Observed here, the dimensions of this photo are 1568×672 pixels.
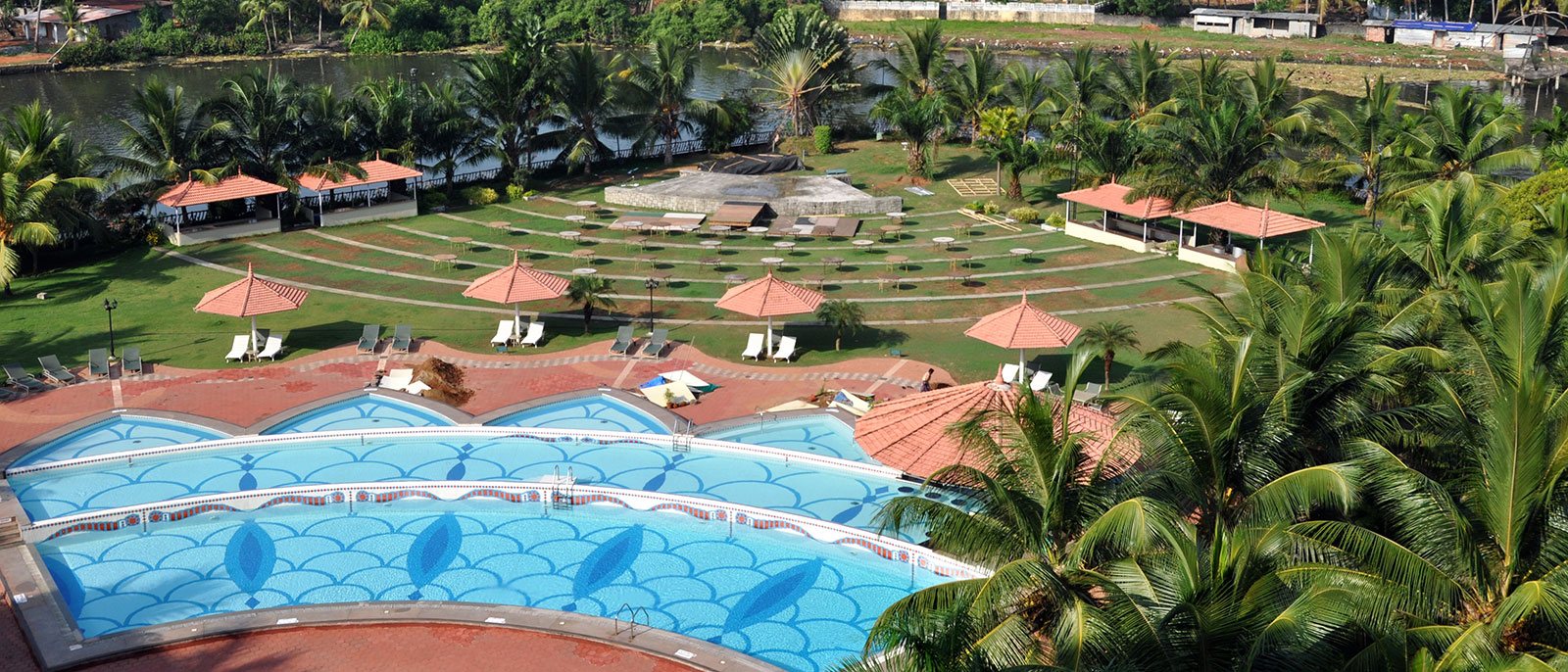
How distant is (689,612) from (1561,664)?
1223 cm

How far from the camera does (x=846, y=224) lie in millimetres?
43812

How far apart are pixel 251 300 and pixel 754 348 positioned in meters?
11.9

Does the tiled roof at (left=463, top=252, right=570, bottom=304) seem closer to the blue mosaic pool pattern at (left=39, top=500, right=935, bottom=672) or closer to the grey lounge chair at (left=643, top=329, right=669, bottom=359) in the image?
the grey lounge chair at (left=643, top=329, right=669, bottom=359)

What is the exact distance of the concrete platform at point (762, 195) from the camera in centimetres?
4634

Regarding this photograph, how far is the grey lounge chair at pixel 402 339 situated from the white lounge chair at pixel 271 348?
8.68ft

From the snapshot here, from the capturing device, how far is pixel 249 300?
1244 inches

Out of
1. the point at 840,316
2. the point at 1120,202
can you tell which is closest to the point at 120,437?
the point at 840,316

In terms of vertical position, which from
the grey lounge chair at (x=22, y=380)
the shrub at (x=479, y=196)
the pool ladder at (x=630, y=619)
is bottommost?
the pool ladder at (x=630, y=619)

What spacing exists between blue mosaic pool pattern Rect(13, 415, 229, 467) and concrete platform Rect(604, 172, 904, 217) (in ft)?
71.6

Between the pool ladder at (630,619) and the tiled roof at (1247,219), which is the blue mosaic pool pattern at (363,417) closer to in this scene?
the pool ladder at (630,619)

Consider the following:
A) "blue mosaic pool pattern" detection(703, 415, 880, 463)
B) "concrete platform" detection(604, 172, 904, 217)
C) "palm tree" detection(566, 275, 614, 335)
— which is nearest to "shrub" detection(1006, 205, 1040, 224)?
"concrete platform" detection(604, 172, 904, 217)

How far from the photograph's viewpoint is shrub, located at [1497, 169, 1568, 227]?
115 feet

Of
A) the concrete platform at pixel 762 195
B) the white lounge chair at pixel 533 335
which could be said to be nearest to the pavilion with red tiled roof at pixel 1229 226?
the concrete platform at pixel 762 195

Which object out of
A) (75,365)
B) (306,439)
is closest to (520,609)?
(306,439)
